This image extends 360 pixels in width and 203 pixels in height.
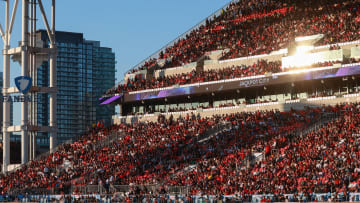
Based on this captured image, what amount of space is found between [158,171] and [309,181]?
54.8 feet

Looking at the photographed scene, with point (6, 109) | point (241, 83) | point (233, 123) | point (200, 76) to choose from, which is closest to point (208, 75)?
point (200, 76)

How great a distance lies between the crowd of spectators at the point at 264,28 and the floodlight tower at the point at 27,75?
1157 cm

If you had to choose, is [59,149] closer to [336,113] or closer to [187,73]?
A: [187,73]

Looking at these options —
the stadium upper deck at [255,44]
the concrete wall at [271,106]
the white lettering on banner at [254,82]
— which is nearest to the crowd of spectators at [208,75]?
the stadium upper deck at [255,44]

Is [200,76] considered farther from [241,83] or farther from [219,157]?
[219,157]

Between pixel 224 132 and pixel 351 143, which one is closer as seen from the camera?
pixel 351 143

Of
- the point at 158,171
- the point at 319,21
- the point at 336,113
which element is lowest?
the point at 158,171

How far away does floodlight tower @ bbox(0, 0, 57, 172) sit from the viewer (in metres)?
73.2

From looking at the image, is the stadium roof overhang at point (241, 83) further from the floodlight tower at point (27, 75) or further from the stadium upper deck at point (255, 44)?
the floodlight tower at point (27, 75)

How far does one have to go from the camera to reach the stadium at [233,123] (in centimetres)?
4975

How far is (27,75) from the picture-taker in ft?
242

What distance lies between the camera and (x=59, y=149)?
242 ft

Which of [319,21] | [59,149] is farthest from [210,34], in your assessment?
[59,149]

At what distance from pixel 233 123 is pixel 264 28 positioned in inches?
638
